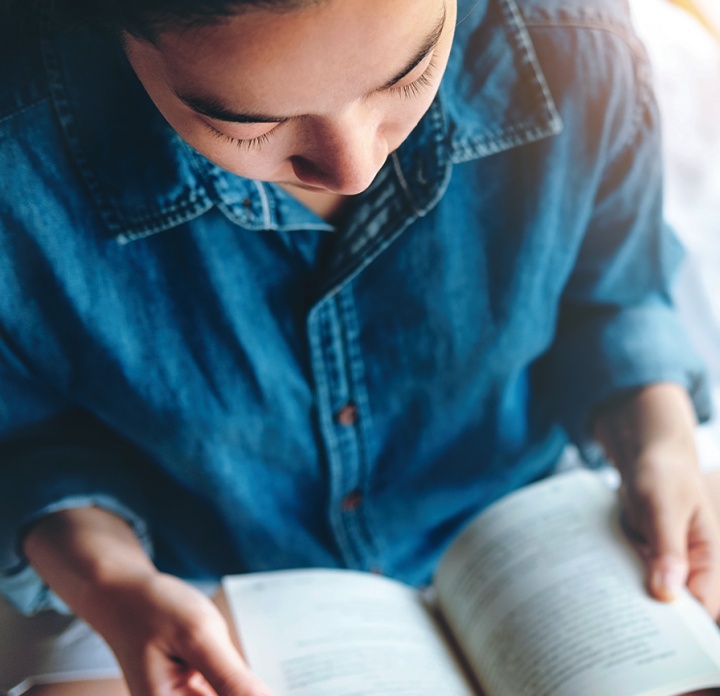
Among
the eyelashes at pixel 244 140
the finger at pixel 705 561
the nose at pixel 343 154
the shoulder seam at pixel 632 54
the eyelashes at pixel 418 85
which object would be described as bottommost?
the finger at pixel 705 561

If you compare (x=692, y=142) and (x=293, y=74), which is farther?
(x=692, y=142)

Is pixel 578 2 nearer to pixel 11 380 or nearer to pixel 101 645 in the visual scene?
pixel 11 380

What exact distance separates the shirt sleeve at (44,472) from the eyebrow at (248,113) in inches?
11.2

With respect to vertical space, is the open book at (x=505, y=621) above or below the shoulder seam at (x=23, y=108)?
below

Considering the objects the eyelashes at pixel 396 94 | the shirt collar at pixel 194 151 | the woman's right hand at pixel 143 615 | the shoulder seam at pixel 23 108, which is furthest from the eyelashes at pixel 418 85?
the woman's right hand at pixel 143 615

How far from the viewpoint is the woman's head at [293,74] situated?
0.30 meters

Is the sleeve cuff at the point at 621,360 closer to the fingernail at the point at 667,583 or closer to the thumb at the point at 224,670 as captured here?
the fingernail at the point at 667,583

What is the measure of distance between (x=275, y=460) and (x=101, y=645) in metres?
0.20

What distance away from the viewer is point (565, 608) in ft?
1.69

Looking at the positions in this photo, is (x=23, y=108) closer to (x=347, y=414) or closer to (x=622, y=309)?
(x=347, y=414)

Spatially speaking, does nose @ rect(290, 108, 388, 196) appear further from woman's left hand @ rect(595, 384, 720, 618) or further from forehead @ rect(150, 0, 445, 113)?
woman's left hand @ rect(595, 384, 720, 618)

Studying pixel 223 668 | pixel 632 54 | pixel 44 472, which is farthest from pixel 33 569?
pixel 632 54

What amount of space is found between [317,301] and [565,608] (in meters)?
0.27

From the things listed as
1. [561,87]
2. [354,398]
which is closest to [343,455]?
[354,398]
